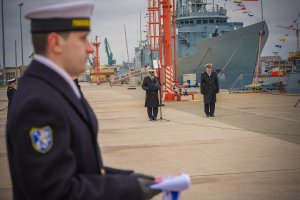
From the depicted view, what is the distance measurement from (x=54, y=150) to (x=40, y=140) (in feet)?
0.21

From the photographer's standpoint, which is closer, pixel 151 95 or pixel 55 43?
pixel 55 43

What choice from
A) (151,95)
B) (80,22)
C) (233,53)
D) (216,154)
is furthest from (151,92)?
(233,53)

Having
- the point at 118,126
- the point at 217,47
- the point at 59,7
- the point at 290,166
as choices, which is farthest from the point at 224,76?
the point at 59,7

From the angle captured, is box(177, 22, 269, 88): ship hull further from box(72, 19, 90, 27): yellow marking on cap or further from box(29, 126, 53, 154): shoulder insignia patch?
box(29, 126, 53, 154): shoulder insignia patch

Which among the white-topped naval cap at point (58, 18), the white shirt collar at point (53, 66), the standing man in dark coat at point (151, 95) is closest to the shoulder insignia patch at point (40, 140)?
the white shirt collar at point (53, 66)

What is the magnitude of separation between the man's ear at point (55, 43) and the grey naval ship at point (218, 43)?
101 ft

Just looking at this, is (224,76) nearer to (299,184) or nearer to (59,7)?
(299,184)

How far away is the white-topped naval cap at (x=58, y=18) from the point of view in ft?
5.32

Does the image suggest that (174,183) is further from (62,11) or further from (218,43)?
(218,43)

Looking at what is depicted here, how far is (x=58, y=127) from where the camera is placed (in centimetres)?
149

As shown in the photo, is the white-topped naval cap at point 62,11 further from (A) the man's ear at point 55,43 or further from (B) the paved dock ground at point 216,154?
(B) the paved dock ground at point 216,154

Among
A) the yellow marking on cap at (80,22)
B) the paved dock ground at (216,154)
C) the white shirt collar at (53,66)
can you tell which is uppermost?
the yellow marking on cap at (80,22)

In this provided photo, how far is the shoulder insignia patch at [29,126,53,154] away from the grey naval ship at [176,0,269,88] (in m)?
31.2

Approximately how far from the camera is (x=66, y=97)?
1621 mm
